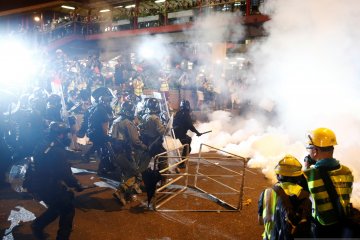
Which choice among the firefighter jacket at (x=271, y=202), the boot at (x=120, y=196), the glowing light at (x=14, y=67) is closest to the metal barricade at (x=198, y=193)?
the boot at (x=120, y=196)

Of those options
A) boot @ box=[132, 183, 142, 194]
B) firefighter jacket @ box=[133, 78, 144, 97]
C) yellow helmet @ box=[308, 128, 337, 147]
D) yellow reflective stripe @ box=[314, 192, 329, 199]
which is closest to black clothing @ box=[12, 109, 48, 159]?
boot @ box=[132, 183, 142, 194]

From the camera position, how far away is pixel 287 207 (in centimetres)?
Answer: 275

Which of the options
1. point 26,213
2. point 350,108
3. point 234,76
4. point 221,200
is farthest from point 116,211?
point 234,76

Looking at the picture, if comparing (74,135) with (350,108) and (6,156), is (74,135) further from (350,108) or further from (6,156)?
(350,108)

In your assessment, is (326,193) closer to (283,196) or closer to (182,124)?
(283,196)

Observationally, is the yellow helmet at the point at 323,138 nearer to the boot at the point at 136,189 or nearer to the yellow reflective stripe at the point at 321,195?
the yellow reflective stripe at the point at 321,195

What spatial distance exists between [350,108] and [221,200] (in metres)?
4.70

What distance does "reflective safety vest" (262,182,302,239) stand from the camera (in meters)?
2.87

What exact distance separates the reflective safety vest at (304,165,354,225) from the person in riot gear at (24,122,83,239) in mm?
2928

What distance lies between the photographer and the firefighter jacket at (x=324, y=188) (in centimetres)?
263

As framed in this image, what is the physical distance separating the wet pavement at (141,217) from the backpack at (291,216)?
6.56 feet

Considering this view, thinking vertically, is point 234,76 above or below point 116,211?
above

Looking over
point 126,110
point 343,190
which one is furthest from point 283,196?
point 126,110

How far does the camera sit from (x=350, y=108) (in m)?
8.12
